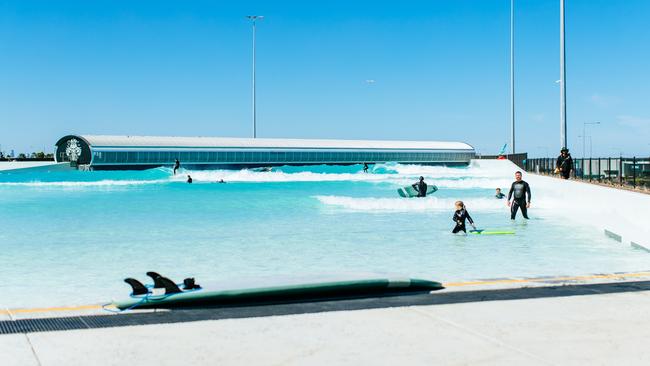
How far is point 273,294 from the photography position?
29.6 feet

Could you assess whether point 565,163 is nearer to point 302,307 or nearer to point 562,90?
point 562,90

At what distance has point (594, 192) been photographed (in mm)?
27859

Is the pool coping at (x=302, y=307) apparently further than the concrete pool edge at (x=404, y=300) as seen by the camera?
No

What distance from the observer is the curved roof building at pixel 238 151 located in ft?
294

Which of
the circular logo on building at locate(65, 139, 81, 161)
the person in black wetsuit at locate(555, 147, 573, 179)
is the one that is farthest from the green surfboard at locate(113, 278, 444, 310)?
the circular logo on building at locate(65, 139, 81, 161)

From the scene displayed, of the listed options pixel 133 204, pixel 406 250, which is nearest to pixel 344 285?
pixel 406 250

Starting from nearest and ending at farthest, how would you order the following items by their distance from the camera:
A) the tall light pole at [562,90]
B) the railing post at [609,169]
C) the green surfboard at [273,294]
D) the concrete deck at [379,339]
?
the concrete deck at [379,339]
the green surfboard at [273,294]
the tall light pole at [562,90]
the railing post at [609,169]

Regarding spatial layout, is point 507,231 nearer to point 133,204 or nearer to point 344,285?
point 344,285

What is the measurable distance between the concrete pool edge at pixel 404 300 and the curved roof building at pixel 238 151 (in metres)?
81.8

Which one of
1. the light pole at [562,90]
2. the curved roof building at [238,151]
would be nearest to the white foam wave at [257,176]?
the curved roof building at [238,151]

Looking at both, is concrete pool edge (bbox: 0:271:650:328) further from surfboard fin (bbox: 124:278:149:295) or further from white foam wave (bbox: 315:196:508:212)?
white foam wave (bbox: 315:196:508:212)

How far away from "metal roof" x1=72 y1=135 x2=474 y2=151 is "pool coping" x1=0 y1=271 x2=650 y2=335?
8239cm

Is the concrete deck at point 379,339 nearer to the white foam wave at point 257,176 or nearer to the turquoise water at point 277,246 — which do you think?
the turquoise water at point 277,246

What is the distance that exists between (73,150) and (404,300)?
8733 cm
